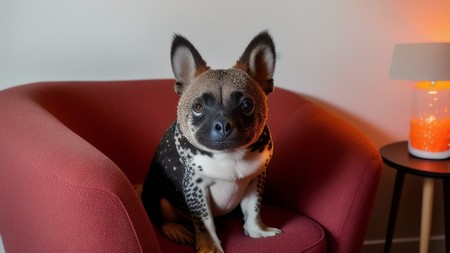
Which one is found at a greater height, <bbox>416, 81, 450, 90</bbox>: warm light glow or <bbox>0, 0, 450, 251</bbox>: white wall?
<bbox>0, 0, 450, 251</bbox>: white wall

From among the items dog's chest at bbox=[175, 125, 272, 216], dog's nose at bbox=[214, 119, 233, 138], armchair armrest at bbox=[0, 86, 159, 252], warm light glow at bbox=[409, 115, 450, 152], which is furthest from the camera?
warm light glow at bbox=[409, 115, 450, 152]

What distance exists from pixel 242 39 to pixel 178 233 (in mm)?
830

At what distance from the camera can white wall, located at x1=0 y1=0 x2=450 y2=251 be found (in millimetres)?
1499

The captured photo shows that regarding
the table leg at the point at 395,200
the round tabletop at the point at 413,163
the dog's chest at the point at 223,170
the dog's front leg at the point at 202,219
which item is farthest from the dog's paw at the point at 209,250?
the table leg at the point at 395,200

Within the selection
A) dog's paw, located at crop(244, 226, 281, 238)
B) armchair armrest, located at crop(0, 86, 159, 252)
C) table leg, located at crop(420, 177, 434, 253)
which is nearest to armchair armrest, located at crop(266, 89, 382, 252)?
dog's paw, located at crop(244, 226, 281, 238)

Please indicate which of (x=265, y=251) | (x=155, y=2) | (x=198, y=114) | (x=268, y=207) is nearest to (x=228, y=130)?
(x=198, y=114)

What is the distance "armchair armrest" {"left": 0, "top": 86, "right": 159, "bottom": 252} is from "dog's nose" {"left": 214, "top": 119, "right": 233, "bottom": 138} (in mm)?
208

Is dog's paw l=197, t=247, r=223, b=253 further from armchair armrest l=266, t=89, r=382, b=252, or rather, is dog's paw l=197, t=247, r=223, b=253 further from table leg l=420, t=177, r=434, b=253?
table leg l=420, t=177, r=434, b=253

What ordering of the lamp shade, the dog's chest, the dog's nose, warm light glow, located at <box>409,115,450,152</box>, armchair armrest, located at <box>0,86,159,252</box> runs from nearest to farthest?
armchair armrest, located at <box>0,86,159,252</box> → the dog's nose → the dog's chest → the lamp shade → warm light glow, located at <box>409,115,450,152</box>

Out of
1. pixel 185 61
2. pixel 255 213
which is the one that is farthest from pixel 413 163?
pixel 185 61

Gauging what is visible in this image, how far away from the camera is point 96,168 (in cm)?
79

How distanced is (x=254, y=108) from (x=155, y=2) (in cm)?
Result: 81

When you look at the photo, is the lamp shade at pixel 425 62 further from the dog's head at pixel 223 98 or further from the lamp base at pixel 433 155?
the dog's head at pixel 223 98

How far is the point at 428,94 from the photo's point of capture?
58.4 inches
